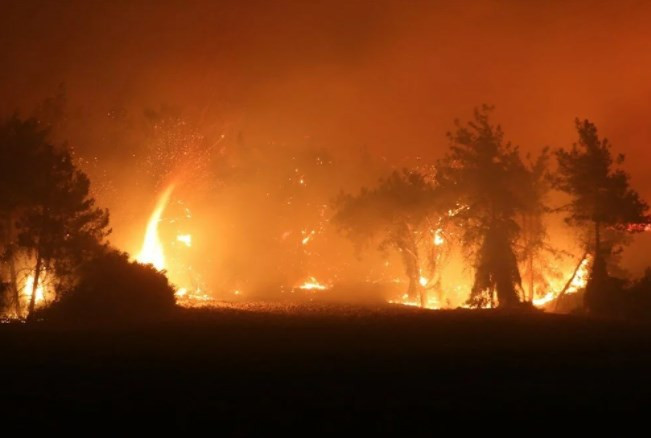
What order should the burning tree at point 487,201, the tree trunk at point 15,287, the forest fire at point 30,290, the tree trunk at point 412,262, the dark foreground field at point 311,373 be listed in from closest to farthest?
1. the dark foreground field at point 311,373
2. the tree trunk at point 15,287
3. the forest fire at point 30,290
4. the burning tree at point 487,201
5. the tree trunk at point 412,262

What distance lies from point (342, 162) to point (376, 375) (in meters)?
65.1

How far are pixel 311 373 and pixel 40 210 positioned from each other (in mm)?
22379

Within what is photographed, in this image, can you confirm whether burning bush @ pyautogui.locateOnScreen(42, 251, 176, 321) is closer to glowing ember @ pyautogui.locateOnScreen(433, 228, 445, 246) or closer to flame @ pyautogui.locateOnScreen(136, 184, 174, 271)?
flame @ pyautogui.locateOnScreen(136, 184, 174, 271)

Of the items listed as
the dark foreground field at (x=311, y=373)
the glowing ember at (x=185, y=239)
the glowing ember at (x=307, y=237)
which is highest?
the glowing ember at (x=307, y=237)

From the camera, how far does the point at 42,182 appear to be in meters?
30.8

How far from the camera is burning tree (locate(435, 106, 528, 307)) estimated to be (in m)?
41.0

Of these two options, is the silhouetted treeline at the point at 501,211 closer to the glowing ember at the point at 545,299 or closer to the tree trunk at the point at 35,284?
the glowing ember at the point at 545,299

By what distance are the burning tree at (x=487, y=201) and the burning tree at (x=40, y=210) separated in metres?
24.5

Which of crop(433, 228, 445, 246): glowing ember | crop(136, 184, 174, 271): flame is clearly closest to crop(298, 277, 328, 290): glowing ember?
crop(136, 184, 174, 271): flame

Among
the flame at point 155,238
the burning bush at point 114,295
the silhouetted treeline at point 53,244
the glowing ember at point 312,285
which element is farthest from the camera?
the glowing ember at point 312,285

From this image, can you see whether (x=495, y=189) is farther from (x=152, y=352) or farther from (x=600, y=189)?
(x=152, y=352)

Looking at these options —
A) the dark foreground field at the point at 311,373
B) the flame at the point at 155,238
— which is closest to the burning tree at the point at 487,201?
the dark foreground field at the point at 311,373

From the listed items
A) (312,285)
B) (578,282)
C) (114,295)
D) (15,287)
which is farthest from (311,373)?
(312,285)

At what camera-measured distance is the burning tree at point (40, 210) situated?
30.4m
